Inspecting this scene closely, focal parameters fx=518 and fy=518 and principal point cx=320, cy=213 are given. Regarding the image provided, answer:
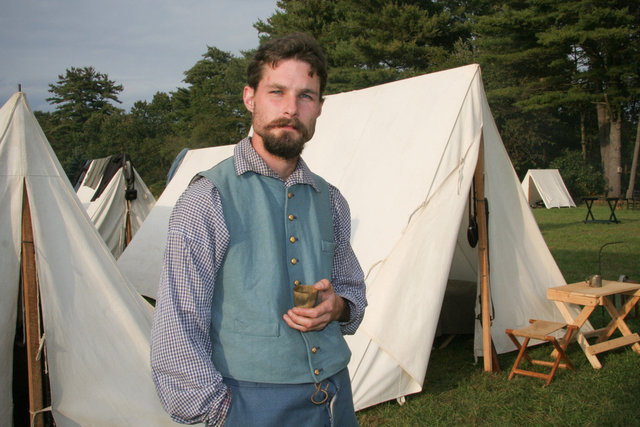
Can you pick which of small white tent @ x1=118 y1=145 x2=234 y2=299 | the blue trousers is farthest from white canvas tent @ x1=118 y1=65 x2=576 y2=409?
small white tent @ x1=118 y1=145 x2=234 y2=299

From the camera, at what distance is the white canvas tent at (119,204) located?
8.70 meters

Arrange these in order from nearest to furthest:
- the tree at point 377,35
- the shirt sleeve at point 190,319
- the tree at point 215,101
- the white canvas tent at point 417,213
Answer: the shirt sleeve at point 190,319 < the white canvas tent at point 417,213 < the tree at point 377,35 < the tree at point 215,101

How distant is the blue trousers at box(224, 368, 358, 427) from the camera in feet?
4.04

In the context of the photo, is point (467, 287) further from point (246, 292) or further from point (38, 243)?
point (246, 292)

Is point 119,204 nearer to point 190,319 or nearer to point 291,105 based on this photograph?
point 291,105

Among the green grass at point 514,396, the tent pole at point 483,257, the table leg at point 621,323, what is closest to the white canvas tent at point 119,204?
the green grass at point 514,396

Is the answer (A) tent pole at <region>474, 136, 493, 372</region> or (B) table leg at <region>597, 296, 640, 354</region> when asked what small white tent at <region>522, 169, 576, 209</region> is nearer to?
(B) table leg at <region>597, 296, 640, 354</region>

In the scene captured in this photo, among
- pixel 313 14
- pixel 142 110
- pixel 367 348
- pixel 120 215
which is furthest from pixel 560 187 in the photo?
pixel 142 110

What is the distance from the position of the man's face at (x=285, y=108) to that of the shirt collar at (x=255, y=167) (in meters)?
0.04

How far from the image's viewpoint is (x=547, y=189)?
2161 cm

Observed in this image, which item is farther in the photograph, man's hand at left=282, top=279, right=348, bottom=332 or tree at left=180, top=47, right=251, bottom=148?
tree at left=180, top=47, right=251, bottom=148

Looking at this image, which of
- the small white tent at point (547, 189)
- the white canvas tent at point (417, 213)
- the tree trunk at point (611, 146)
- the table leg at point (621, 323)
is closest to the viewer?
the white canvas tent at point (417, 213)

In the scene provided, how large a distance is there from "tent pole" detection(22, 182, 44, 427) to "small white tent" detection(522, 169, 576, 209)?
69.7 ft

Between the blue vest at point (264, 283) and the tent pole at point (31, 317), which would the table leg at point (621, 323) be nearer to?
the blue vest at point (264, 283)
